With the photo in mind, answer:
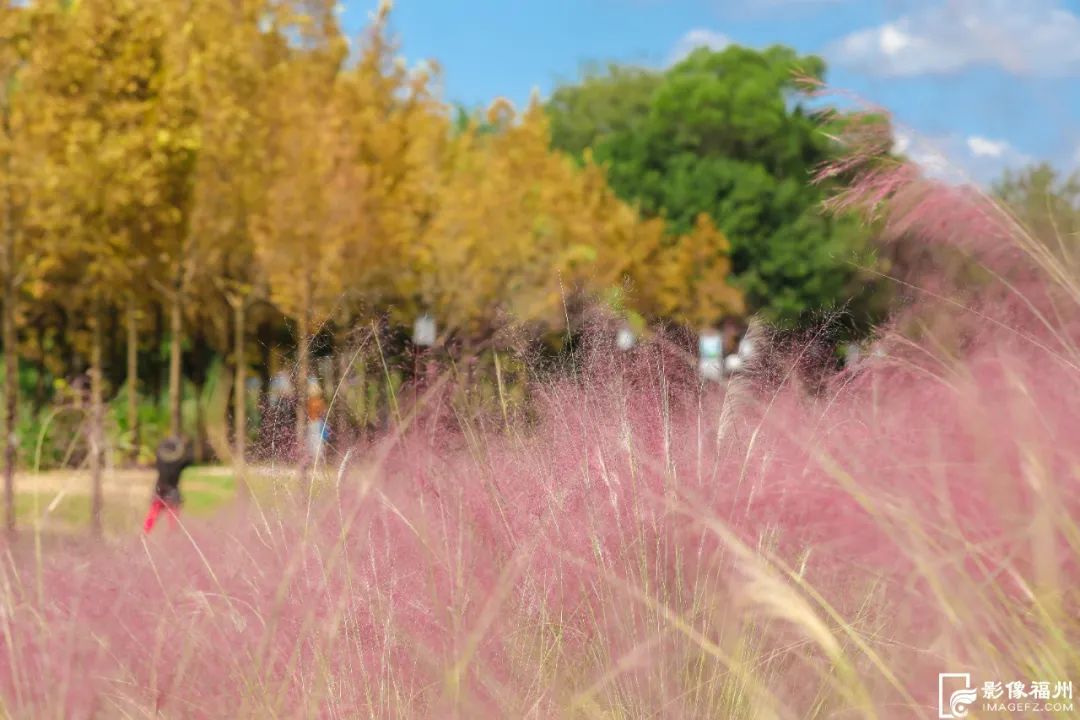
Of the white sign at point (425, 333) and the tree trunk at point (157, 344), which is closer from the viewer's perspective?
the white sign at point (425, 333)

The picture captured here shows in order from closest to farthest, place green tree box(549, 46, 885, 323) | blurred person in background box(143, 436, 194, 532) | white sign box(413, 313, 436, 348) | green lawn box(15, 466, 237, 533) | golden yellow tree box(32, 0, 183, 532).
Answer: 1. white sign box(413, 313, 436, 348)
2. green lawn box(15, 466, 237, 533)
3. blurred person in background box(143, 436, 194, 532)
4. golden yellow tree box(32, 0, 183, 532)
5. green tree box(549, 46, 885, 323)

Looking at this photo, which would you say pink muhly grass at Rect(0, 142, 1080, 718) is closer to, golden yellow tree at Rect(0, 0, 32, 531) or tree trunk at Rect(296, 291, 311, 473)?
tree trunk at Rect(296, 291, 311, 473)

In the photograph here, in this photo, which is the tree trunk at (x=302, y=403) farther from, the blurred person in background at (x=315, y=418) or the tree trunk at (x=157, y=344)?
the tree trunk at (x=157, y=344)

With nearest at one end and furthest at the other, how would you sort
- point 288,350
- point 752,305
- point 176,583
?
point 176,583 → point 288,350 → point 752,305

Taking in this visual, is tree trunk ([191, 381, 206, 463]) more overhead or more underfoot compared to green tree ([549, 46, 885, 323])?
more underfoot

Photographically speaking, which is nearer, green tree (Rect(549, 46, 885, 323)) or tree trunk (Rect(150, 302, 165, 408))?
tree trunk (Rect(150, 302, 165, 408))

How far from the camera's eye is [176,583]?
350cm

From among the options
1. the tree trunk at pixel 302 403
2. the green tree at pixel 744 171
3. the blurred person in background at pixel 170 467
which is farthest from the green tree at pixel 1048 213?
the green tree at pixel 744 171

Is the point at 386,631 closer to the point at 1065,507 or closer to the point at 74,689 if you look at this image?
the point at 74,689

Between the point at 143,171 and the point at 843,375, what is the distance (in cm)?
1028

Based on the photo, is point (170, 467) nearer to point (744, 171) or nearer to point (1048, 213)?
point (1048, 213)

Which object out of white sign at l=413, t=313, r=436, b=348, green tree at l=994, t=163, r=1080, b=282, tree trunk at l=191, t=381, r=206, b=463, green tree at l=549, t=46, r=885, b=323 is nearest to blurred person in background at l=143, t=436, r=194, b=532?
white sign at l=413, t=313, r=436, b=348

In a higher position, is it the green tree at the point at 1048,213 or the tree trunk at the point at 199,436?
the green tree at the point at 1048,213

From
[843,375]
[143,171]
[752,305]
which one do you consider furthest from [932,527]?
[752,305]
